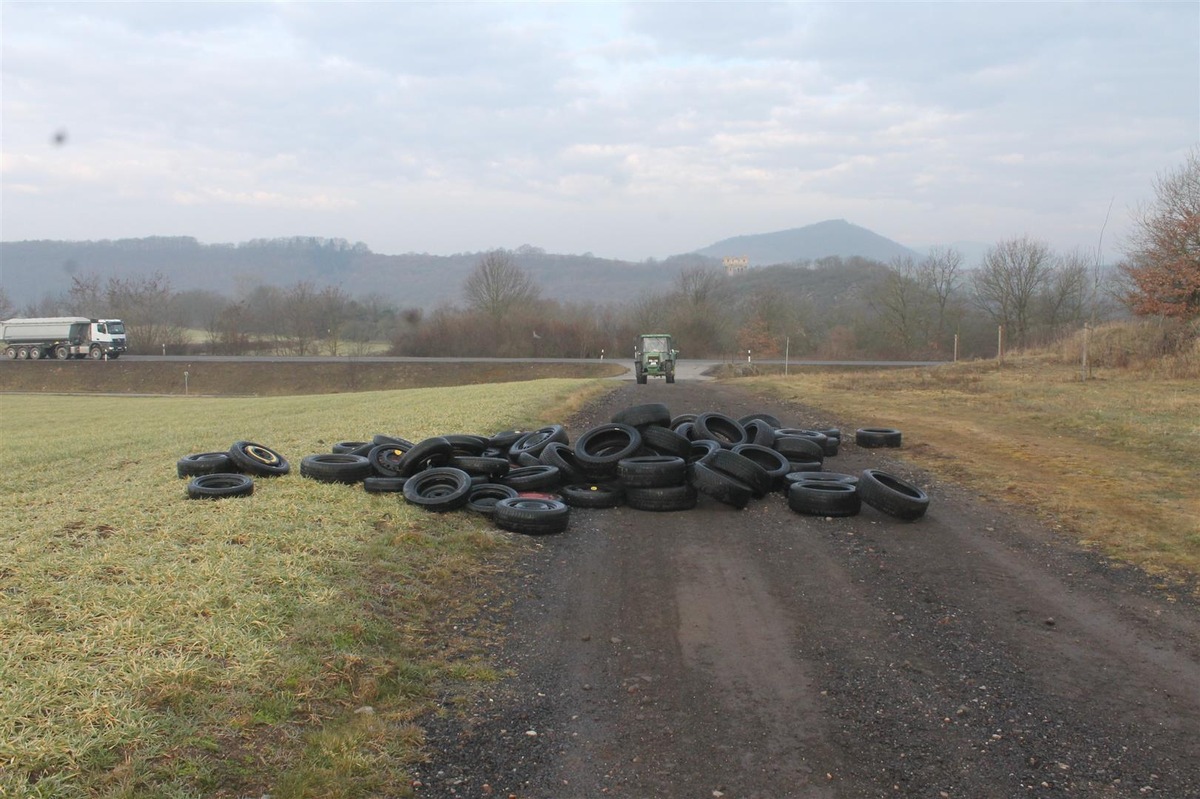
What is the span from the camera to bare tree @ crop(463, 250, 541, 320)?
76.1 metres

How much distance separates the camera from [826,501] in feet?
29.8

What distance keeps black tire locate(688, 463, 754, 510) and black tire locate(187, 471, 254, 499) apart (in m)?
5.07

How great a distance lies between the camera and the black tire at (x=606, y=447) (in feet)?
33.2

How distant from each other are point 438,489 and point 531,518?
157cm

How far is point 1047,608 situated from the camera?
6242mm

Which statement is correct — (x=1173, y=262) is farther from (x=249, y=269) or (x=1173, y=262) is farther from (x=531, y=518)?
(x=249, y=269)

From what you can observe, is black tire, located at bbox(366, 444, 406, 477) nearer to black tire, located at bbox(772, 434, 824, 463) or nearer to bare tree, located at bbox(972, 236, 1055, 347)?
black tire, located at bbox(772, 434, 824, 463)

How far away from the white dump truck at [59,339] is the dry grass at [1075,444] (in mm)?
53928

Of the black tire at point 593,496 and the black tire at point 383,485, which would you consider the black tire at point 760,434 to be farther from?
the black tire at point 383,485

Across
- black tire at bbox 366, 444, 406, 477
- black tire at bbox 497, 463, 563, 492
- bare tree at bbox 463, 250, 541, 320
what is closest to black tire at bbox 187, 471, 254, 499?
black tire at bbox 366, 444, 406, 477

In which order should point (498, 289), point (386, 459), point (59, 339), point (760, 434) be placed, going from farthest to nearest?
point (498, 289)
point (59, 339)
point (760, 434)
point (386, 459)

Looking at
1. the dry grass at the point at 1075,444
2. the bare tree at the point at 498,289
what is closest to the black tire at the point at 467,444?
the dry grass at the point at 1075,444

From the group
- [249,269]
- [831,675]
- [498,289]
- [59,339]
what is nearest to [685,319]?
[498,289]

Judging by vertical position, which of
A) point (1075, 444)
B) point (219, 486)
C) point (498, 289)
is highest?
point (498, 289)
